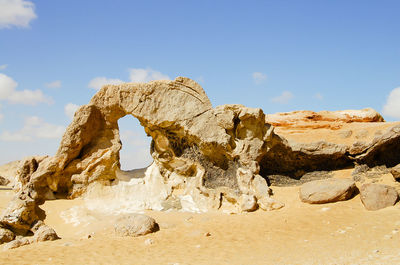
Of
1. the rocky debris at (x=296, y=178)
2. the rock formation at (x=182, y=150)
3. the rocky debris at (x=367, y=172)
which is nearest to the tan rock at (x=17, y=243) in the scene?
the rock formation at (x=182, y=150)

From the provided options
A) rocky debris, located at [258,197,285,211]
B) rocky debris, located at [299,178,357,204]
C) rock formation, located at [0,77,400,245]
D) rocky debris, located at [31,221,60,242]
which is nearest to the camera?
rocky debris, located at [31,221,60,242]

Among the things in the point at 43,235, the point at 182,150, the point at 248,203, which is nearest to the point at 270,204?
the point at 248,203

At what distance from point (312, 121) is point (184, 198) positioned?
8.44 meters

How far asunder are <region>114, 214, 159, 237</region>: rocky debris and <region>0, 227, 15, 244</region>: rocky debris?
2.72 m

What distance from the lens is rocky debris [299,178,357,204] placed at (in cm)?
905

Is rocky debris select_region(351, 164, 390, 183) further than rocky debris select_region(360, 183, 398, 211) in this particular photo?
Yes

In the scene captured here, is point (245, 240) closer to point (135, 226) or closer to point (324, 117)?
point (135, 226)

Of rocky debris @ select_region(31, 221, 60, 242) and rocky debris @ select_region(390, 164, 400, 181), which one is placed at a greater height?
rocky debris @ select_region(390, 164, 400, 181)

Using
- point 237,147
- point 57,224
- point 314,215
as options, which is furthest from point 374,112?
point 57,224

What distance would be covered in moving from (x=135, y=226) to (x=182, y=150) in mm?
3752

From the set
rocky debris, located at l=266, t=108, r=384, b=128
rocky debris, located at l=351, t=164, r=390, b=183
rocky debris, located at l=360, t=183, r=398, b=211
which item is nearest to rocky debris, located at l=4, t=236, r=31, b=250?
rocky debris, located at l=360, t=183, r=398, b=211

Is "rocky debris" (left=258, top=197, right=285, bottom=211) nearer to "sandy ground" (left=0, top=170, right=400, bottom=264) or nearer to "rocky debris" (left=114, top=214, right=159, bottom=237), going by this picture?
"sandy ground" (left=0, top=170, right=400, bottom=264)

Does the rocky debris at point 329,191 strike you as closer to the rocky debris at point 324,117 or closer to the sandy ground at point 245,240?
the sandy ground at point 245,240

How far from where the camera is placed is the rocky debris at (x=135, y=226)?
314 inches
